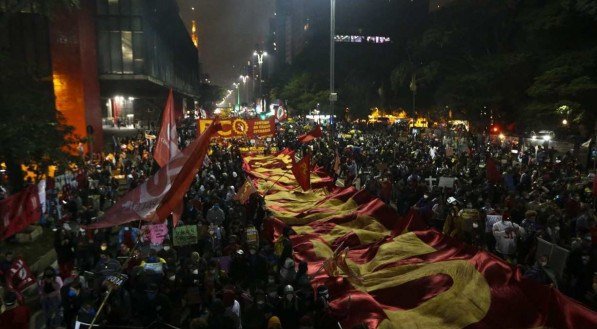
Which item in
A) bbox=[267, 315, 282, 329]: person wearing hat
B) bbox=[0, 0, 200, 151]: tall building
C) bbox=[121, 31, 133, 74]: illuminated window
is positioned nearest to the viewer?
bbox=[267, 315, 282, 329]: person wearing hat

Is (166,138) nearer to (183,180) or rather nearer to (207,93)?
(183,180)

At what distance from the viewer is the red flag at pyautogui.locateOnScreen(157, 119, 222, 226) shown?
7.78 meters

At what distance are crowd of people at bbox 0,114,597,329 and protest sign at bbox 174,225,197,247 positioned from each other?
0.23 m

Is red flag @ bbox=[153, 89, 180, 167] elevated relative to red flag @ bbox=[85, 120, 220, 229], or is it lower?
elevated

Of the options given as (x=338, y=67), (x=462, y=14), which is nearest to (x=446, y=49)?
(x=462, y=14)

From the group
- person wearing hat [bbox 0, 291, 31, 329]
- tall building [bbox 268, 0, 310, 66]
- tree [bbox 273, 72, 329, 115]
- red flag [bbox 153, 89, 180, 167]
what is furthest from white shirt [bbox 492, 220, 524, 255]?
tall building [bbox 268, 0, 310, 66]

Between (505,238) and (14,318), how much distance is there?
389 inches

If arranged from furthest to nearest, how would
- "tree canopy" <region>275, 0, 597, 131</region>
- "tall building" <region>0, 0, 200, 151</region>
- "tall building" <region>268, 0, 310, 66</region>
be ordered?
"tall building" <region>268, 0, 310, 66</region> < "tree canopy" <region>275, 0, 597, 131</region> < "tall building" <region>0, 0, 200, 151</region>

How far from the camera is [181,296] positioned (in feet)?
30.2

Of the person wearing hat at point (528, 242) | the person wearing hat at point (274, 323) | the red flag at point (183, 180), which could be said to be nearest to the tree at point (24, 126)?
the red flag at point (183, 180)

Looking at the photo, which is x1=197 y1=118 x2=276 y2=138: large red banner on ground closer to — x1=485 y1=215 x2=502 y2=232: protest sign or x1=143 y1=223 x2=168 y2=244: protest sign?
x1=143 y1=223 x2=168 y2=244: protest sign

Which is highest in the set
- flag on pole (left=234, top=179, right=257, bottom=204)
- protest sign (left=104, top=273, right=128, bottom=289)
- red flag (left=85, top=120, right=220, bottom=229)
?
red flag (left=85, top=120, right=220, bottom=229)

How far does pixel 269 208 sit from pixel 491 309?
9443 millimetres

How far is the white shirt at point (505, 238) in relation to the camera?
11469 mm
